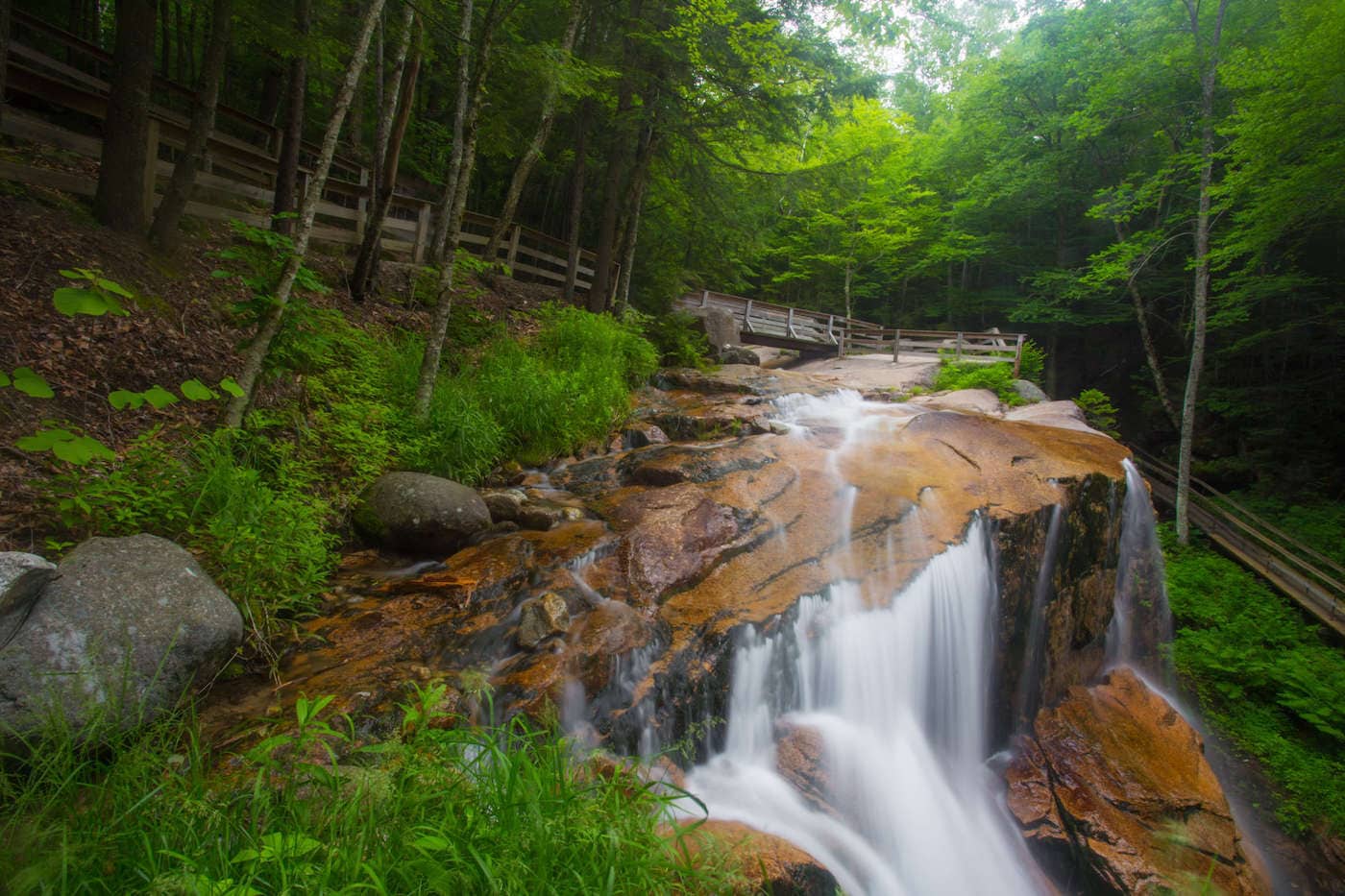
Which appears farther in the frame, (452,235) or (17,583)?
(452,235)

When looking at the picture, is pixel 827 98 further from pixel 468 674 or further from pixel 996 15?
pixel 996 15

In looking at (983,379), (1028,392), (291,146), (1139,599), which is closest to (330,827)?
(291,146)

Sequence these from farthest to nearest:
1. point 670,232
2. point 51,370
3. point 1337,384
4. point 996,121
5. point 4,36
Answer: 1. point 996,121
2. point 670,232
3. point 1337,384
4. point 4,36
5. point 51,370

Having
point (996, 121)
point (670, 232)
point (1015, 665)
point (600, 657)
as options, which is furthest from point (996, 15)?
point (600, 657)

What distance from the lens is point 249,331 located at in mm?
5812

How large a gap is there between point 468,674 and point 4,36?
725cm

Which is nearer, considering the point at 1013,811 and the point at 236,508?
the point at 236,508

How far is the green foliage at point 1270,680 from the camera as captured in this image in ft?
20.2

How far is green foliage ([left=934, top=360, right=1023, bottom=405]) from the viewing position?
13.7 m

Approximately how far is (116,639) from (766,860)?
11.2 ft

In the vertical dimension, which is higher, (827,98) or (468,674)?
(827,98)

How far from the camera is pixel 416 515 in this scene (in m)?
4.88

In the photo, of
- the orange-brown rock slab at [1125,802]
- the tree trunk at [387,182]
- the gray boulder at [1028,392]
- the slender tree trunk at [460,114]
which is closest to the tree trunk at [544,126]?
the slender tree trunk at [460,114]

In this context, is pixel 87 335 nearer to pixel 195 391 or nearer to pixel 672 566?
pixel 195 391
